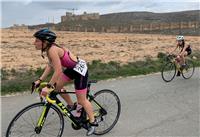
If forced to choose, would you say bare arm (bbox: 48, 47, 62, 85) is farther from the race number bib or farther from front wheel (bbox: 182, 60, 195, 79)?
front wheel (bbox: 182, 60, 195, 79)

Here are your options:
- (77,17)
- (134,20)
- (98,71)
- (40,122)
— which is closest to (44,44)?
(40,122)

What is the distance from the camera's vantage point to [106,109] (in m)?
7.10

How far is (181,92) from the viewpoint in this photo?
11.0m

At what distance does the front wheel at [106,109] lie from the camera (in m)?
6.86

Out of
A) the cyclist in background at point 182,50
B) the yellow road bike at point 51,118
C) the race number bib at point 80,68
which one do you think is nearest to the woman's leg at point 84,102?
the yellow road bike at point 51,118

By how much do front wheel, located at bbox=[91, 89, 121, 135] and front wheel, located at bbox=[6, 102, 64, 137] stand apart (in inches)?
32.3

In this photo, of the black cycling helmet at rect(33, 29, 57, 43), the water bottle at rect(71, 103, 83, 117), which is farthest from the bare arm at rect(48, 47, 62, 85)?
the water bottle at rect(71, 103, 83, 117)

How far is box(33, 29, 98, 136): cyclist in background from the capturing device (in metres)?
5.73

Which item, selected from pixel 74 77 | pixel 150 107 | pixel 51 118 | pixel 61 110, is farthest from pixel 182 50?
pixel 51 118

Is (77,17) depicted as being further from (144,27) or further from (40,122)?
(40,122)

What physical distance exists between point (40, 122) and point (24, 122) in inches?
9.6

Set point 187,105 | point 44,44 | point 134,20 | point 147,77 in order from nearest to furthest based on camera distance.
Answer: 1. point 44,44
2. point 187,105
3. point 147,77
4. point 134,20

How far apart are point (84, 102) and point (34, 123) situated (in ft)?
2.90

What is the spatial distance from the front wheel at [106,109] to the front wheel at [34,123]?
821mm
